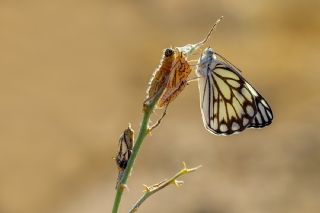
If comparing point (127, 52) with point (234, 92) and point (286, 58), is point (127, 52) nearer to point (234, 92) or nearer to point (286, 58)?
point (286, 58)

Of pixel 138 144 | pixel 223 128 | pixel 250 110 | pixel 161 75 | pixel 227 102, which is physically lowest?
pixel 138 144

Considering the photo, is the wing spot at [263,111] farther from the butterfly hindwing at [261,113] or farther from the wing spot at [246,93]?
the wing spot at [246,93]

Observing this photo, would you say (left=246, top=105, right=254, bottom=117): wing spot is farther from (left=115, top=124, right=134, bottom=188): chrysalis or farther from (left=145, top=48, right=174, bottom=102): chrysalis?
(left=115, top=124, right=134, bottom=188): chrysalis

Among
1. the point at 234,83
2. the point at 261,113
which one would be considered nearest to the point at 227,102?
the point at 234,83

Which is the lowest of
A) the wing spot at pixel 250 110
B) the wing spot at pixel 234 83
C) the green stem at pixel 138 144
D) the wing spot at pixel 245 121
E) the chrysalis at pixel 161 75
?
the green stem at pixel 138 144

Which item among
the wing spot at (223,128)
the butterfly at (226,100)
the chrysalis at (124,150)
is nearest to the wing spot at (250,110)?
the butterfly at (226,100)

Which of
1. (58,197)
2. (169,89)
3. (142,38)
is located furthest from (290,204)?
(169,89)

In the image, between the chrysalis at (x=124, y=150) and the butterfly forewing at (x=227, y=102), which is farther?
the butterfly forewing at (x=227, y=102)

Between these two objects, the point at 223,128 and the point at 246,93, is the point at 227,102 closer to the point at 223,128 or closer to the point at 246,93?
the point at 246,93
